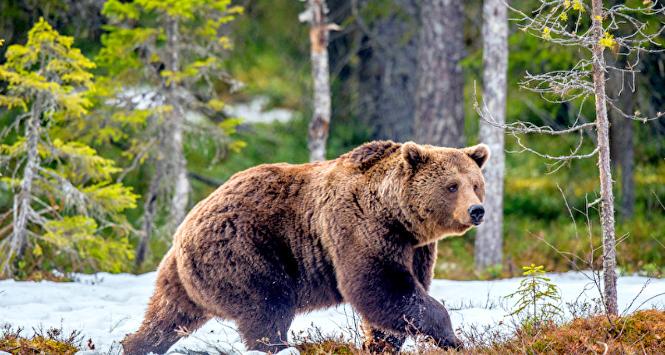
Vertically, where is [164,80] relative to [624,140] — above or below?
above

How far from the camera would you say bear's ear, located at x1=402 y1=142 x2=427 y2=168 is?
6.84 m

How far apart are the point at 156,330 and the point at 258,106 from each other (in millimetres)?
18134

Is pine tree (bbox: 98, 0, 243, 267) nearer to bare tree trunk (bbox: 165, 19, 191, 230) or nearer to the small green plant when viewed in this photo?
bare tree trunk (bbox: 165, 19, 191, 230)

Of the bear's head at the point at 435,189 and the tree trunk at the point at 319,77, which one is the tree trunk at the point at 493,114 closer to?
the tree trunk at the point at 319,77

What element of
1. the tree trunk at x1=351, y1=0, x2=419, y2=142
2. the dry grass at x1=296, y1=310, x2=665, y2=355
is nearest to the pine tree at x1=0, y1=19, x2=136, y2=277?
the dry grass at x1=296, y1=310, x2=665, y2=355

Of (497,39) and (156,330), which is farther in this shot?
(497,39)

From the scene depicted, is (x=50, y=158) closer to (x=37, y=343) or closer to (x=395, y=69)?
(x=37, y=343)

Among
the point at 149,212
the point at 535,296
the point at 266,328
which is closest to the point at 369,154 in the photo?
the point at 266,328

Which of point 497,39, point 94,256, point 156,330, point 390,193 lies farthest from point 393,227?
point 497,39

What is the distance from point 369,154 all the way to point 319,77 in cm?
587

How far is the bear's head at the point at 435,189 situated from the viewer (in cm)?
672

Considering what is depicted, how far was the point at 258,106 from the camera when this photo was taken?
81.8 feet

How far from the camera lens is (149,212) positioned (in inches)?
505

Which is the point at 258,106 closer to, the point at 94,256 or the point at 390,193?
the point at 94,256
